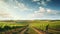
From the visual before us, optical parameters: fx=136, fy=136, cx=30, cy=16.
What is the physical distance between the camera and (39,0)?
256 cm

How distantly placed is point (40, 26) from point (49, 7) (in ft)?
1.30

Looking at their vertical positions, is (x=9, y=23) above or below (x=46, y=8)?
below

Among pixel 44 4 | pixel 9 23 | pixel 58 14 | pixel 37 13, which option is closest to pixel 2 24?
pixel 9 23

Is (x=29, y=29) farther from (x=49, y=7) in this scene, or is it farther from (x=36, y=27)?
(x=49, y=7)

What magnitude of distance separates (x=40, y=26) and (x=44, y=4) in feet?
1.37

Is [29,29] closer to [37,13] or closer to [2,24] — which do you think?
[37,13]

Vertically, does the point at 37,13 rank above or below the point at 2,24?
above

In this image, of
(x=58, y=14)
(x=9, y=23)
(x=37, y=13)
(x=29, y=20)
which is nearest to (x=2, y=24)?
(x=9, y=23)

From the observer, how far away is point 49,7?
8.38 feet

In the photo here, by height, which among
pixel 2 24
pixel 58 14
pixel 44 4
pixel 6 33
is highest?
pixel 44 4

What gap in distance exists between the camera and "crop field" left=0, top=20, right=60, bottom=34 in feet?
8.21

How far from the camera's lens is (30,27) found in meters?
2.52

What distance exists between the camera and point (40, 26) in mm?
2531

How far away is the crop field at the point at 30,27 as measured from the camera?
2502mm
